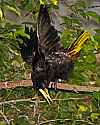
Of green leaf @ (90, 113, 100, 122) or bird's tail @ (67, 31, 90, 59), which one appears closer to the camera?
bird's tail @ (67, 31, 90, 59)

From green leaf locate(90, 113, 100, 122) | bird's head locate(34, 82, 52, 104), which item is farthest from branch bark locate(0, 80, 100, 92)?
green leaf locate(90, 113, 100, 122)

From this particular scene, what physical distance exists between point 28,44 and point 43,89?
235mm

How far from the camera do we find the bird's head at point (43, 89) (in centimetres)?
154

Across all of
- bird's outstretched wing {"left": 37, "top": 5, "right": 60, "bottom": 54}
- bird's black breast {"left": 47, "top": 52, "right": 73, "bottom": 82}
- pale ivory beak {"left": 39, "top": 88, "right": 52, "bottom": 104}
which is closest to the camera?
bird's outstretched wing {"left": 37, "top": 5, "right": 60, "bottom": 54}

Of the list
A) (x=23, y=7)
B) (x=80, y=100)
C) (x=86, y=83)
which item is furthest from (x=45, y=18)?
(x=80, y=100)

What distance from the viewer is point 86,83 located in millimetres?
1703

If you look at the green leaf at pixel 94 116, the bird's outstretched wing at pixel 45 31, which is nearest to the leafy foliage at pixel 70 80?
the green leaf at pixel 94 116

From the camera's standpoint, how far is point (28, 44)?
4.82ft

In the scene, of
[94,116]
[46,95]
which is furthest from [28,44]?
[94,116]

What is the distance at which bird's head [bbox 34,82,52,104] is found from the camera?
1.54 m

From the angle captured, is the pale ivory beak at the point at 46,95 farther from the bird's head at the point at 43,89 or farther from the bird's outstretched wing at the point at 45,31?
the bird's outstretched wing at the point at 45,31

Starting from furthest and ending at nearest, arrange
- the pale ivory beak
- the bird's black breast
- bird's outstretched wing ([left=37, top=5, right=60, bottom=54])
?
the pale ivory beak
the bird's black breast
bird's outstretched wing ([left=37, top=5, right=60, bottom=54])

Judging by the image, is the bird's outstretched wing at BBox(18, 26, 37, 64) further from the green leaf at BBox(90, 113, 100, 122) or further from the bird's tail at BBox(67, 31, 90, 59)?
the green leaf at BBox(90, 113, 100, 122)

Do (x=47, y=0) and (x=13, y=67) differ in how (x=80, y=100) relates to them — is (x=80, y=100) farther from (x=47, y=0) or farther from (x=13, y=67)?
(x=47, y=0)
